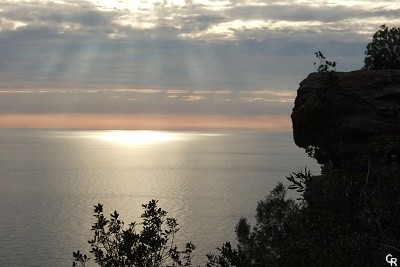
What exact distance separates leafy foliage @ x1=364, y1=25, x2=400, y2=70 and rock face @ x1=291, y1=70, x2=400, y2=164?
1296 centimetres

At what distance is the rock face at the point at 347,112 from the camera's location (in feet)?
112

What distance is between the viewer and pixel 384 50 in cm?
4997

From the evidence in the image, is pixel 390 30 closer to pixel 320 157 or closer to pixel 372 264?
pixel 320 157

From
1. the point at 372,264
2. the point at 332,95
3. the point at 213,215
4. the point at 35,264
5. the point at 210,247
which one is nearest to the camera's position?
the point at 372,264

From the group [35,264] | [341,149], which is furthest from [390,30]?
[35,264]

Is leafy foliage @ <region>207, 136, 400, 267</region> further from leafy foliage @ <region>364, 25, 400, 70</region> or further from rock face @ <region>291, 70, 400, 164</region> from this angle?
leafy foliage @ <region>364, 25, 400, 70</region>

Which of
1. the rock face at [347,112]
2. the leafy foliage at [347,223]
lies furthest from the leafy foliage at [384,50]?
the leafy foliage at [347,223]

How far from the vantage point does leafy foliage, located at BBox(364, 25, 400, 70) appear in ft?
159

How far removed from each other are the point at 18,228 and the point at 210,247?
146 ft

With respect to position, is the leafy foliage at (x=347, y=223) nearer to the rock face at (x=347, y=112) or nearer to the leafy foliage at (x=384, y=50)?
the rock face at (x=347, y=112)

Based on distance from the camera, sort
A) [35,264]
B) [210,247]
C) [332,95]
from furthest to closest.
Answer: [210,247] → [35,264] → [332,95]

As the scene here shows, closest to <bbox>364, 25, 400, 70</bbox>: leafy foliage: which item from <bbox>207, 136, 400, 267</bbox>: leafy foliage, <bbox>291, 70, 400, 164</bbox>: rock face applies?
<bbox>291, 70, 400, 164</bbox>: rock face

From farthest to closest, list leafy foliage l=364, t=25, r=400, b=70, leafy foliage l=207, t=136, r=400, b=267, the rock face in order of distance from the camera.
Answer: leafy foliage l=364, t=25, r=400, b=70 < the rock face < leafy foliage l=207, t=136, r=400, b=267

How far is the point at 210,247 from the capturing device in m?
95.6
